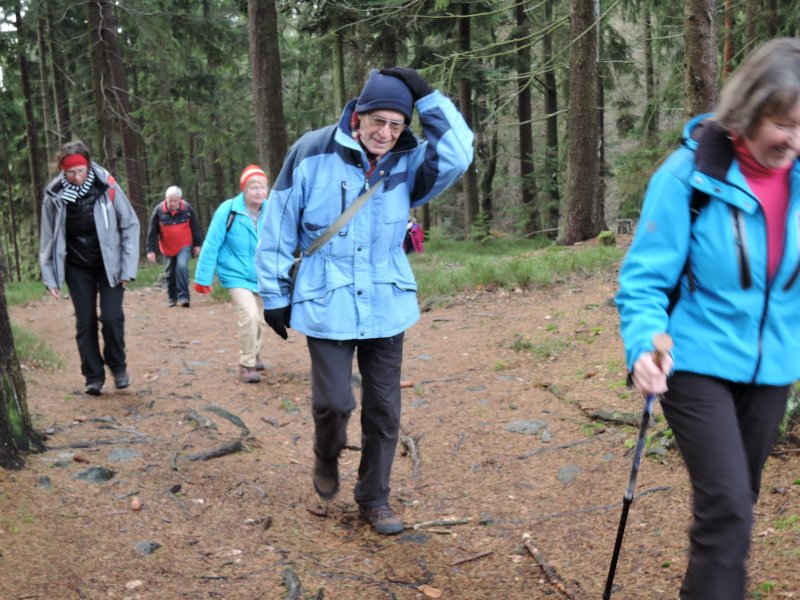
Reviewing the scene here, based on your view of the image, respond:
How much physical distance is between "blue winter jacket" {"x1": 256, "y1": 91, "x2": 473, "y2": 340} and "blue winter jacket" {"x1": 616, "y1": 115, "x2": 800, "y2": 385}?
166cm

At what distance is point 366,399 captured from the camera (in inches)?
168

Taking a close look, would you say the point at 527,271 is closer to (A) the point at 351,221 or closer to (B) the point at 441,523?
(B) the point at 441,523

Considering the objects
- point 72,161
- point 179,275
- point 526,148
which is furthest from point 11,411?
point 526,148

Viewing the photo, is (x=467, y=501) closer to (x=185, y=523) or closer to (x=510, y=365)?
(x=185, y=523)

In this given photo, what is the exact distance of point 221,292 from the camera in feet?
45.9

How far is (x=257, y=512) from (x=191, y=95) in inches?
1046

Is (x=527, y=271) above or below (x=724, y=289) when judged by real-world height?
below

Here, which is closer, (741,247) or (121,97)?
(741,247)

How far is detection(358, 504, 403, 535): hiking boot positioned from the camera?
14.1ft

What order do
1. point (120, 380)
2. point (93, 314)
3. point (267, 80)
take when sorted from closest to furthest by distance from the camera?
1. point (93, 314)
2. point (120, 380)
3. point (267, 80)

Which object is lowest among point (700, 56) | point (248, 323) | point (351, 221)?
point (248, 323)

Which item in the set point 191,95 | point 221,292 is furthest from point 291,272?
point 191,95

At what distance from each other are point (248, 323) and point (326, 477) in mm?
3750

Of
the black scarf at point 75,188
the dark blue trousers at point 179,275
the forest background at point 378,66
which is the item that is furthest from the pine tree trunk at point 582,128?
the black scarf at point 75,188
